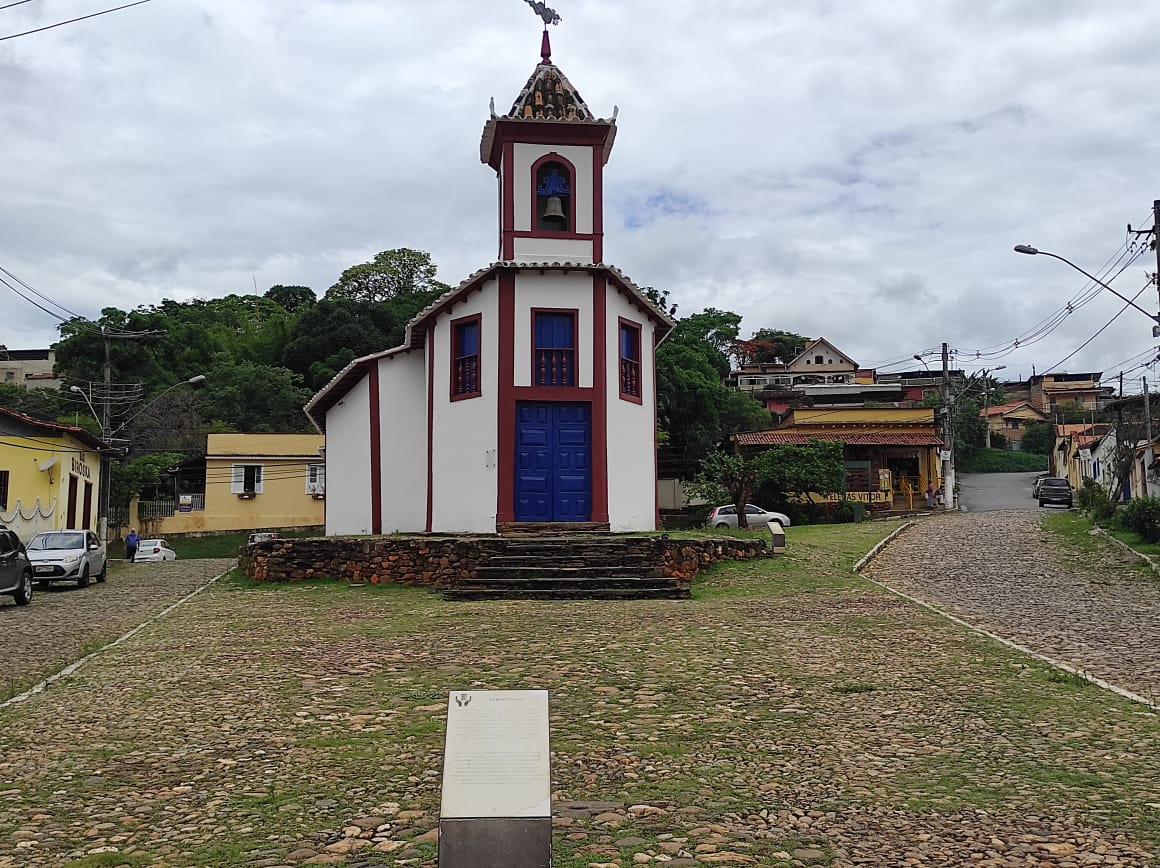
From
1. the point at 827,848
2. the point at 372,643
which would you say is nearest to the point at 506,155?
the point at 372,643

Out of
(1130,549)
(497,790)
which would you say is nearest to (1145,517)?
(1130,549)

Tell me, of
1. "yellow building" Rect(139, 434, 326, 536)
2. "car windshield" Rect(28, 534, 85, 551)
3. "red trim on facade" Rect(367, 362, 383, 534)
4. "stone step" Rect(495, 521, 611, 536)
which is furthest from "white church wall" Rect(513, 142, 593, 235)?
"yellow building" Rect(139, 434, 326, 536)

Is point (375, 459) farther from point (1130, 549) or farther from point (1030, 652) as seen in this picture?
point (1130, 549)

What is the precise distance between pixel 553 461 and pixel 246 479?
31.6 metres

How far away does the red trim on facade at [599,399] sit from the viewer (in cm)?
2084

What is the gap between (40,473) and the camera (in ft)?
103

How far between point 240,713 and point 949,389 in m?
45.8

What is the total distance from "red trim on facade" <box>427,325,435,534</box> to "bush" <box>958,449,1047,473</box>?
2310 inches

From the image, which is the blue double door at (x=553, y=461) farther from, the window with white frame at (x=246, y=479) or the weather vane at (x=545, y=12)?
the window with white frame at (x=246, y=479)

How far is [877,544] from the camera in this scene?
84.0ft

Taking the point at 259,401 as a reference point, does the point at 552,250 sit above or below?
below

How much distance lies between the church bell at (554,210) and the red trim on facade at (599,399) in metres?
1.60

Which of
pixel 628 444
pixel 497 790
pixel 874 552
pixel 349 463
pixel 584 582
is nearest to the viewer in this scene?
pixel 497 790

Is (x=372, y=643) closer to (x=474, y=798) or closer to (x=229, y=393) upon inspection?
(x=474, y=798)
